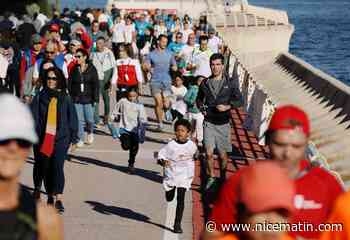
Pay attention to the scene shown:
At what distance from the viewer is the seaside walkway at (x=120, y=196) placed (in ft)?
36.4

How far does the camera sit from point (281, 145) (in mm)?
5281

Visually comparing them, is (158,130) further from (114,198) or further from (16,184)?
(16,184)

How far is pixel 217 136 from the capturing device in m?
12.6

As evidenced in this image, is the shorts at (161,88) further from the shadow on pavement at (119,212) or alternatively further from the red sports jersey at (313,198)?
the red sports jersey at (313,198)

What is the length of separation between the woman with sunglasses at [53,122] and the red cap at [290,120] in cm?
621

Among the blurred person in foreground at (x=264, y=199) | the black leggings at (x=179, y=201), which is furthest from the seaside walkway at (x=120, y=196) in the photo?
the blurred person in foreground at (x=264, y=199)

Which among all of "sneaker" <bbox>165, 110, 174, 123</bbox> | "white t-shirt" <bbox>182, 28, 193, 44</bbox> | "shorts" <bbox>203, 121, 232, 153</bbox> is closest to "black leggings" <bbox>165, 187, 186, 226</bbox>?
"shorts" <bbox>203, 121, 232, 153</bbox>

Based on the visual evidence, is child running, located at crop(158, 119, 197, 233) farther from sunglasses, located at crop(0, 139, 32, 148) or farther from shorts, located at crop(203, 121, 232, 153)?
sunglasses, located at crop(0, 139, 32, 148)

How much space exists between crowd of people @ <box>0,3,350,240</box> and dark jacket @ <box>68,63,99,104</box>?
0.6 inches

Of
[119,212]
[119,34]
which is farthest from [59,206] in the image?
[119,34]

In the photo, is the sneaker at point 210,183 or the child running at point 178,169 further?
the sneaker at point 210,183

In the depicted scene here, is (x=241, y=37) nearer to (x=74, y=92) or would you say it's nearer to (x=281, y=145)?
Result: (x=74, y=92)

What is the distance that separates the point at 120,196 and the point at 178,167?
2142 millimetres

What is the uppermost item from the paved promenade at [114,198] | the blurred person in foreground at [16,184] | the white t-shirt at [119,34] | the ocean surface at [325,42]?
the blurred person in foreground at [16,184]
